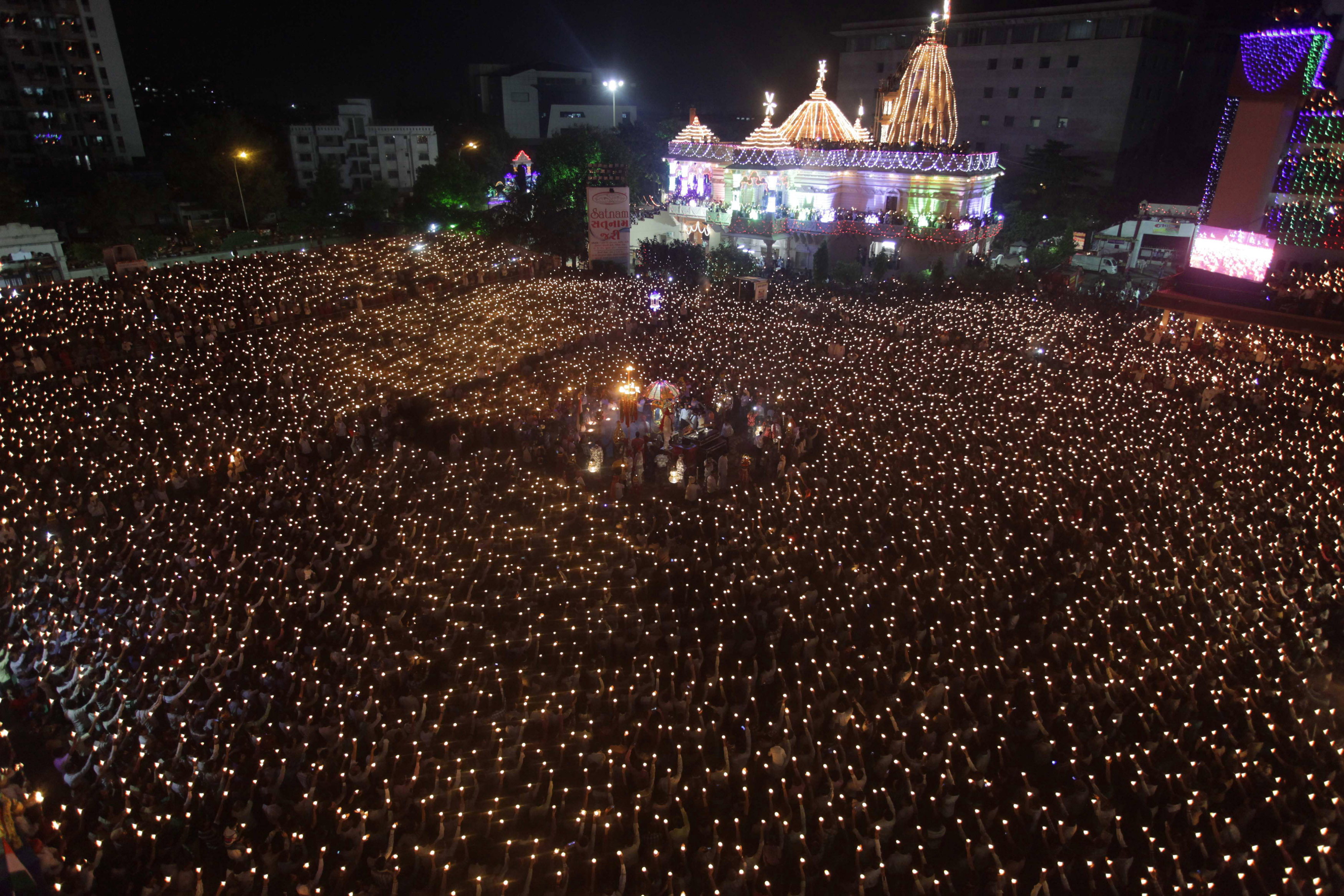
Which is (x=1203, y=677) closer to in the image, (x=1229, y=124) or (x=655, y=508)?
(x=655, y=508)

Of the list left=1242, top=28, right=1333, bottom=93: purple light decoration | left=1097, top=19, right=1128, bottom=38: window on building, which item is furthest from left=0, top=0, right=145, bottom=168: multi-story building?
left=1097, top=19, right=1128, bottom=38: window on building

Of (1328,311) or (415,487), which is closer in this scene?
(415,487)

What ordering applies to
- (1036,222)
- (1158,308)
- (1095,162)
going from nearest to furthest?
(1158,308)
(1036,222)
(1095,162)

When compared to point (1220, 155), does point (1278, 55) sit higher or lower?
higher

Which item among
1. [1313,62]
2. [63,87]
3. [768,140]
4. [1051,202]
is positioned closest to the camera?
[1313,62]

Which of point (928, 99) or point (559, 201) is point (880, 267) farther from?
point (559, 201)

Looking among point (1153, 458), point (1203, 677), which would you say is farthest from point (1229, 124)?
point (1203, 677)

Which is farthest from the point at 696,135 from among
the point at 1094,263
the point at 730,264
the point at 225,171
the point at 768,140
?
the point at 225,171
